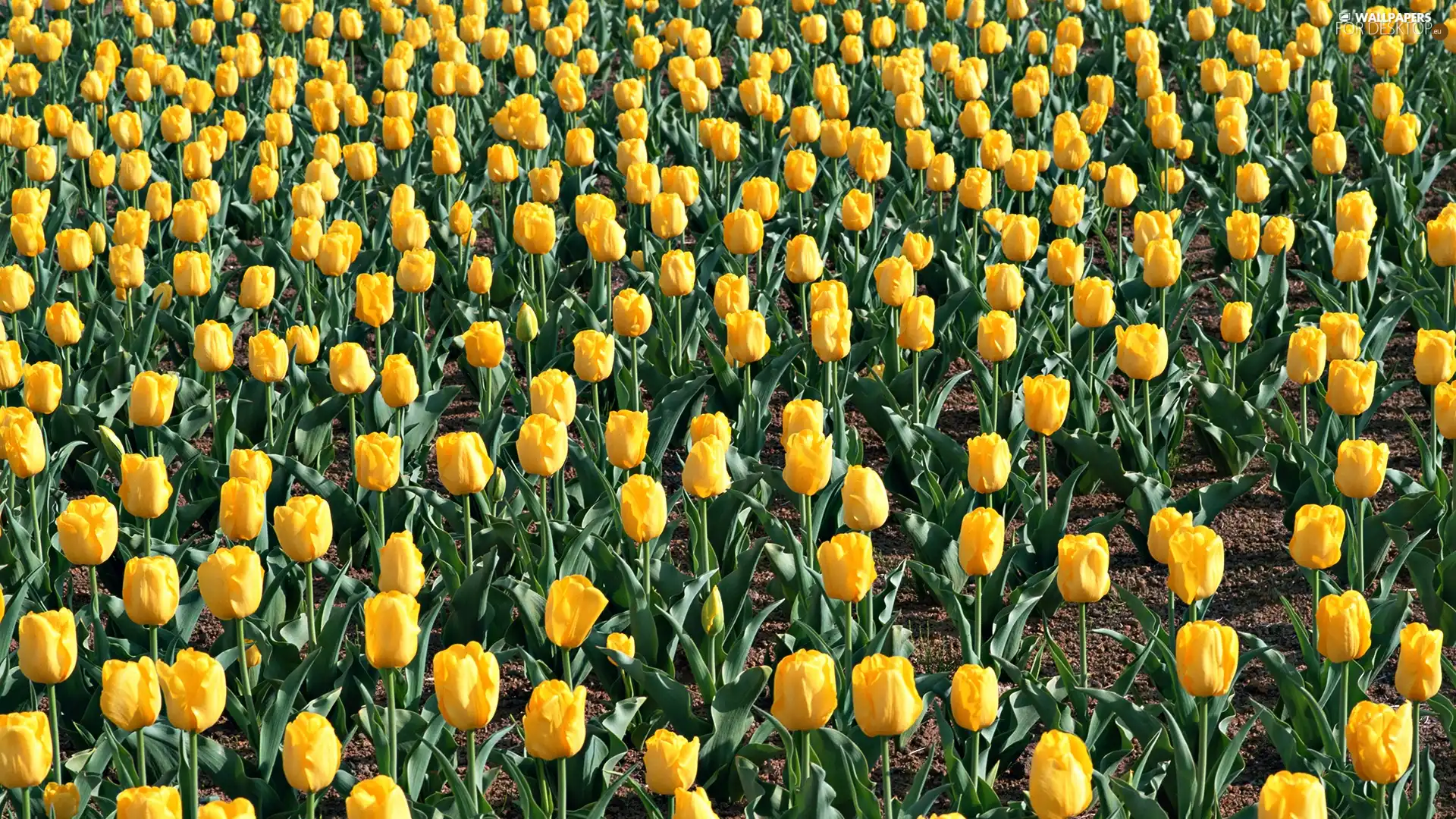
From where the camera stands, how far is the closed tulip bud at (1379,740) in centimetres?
321

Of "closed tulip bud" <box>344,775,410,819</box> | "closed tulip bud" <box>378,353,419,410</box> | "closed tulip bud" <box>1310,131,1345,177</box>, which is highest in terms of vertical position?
"closed tulip bud" <box>344,775,410,819</box>

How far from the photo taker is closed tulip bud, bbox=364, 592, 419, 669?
136 inches

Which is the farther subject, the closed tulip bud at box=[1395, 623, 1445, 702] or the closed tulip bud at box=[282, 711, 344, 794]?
the closed tulip bud at box=[1395, 623, 1445, 702]

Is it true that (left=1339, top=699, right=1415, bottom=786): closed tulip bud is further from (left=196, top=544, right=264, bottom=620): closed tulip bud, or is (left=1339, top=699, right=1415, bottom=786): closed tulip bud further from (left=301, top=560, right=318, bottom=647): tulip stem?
(left=301, top=560, right=318, bottom=647): tulip stem

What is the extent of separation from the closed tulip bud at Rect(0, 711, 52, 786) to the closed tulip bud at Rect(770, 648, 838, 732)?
1.19 m

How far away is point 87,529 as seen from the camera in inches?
159

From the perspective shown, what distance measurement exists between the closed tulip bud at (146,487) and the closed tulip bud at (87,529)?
0.72ft

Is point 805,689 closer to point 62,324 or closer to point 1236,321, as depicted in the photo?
point 1236,321

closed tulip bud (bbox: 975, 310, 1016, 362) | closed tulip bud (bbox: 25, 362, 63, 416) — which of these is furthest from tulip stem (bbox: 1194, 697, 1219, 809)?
closed tulip bud (bbox: 25, 362, 63, 416)

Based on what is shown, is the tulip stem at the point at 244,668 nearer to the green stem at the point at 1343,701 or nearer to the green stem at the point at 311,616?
the green stem at the point at 311,616

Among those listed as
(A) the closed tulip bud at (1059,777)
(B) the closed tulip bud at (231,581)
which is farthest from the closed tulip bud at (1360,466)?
(B) the closed tulip bud at (231,581)

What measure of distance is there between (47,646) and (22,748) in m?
0.30

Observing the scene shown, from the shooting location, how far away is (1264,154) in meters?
7.57

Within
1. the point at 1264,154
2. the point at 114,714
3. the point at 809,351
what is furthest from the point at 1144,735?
the point at 1264,154
